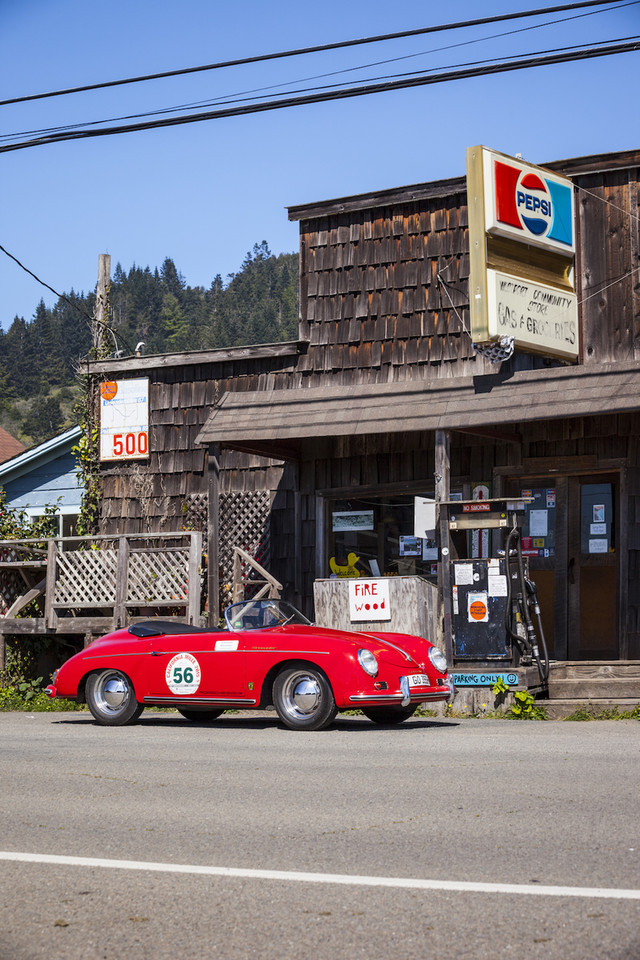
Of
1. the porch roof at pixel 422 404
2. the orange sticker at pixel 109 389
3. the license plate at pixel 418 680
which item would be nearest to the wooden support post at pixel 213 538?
the porch roof at pixel 422 404

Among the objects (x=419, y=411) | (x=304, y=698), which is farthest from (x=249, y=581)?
(x=304, y=698)

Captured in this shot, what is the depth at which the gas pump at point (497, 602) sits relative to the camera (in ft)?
44.1

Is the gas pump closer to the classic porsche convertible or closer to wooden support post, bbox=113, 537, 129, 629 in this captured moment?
the classic porsche convertible

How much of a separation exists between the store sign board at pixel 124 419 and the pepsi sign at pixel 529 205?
7219 millimetres

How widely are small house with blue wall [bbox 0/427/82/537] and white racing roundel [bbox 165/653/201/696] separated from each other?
16004 millimetres

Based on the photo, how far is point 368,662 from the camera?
35.2ft

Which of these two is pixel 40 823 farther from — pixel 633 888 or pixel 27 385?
pixel 27 385

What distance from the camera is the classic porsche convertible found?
1082 cm

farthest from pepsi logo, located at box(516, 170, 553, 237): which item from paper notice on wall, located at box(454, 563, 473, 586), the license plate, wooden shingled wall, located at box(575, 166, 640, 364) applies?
the license plate

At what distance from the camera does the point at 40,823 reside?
664 cm

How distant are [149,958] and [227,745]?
20.0 feet

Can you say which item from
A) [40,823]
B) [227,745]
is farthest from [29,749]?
[40,823]

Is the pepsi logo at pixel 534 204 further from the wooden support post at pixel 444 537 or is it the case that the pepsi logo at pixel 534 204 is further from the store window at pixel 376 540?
the store window at pixel 376 540

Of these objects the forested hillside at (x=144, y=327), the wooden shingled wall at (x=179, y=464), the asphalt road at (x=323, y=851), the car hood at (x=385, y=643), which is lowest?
the asphalt road at (x=323, y=851)
